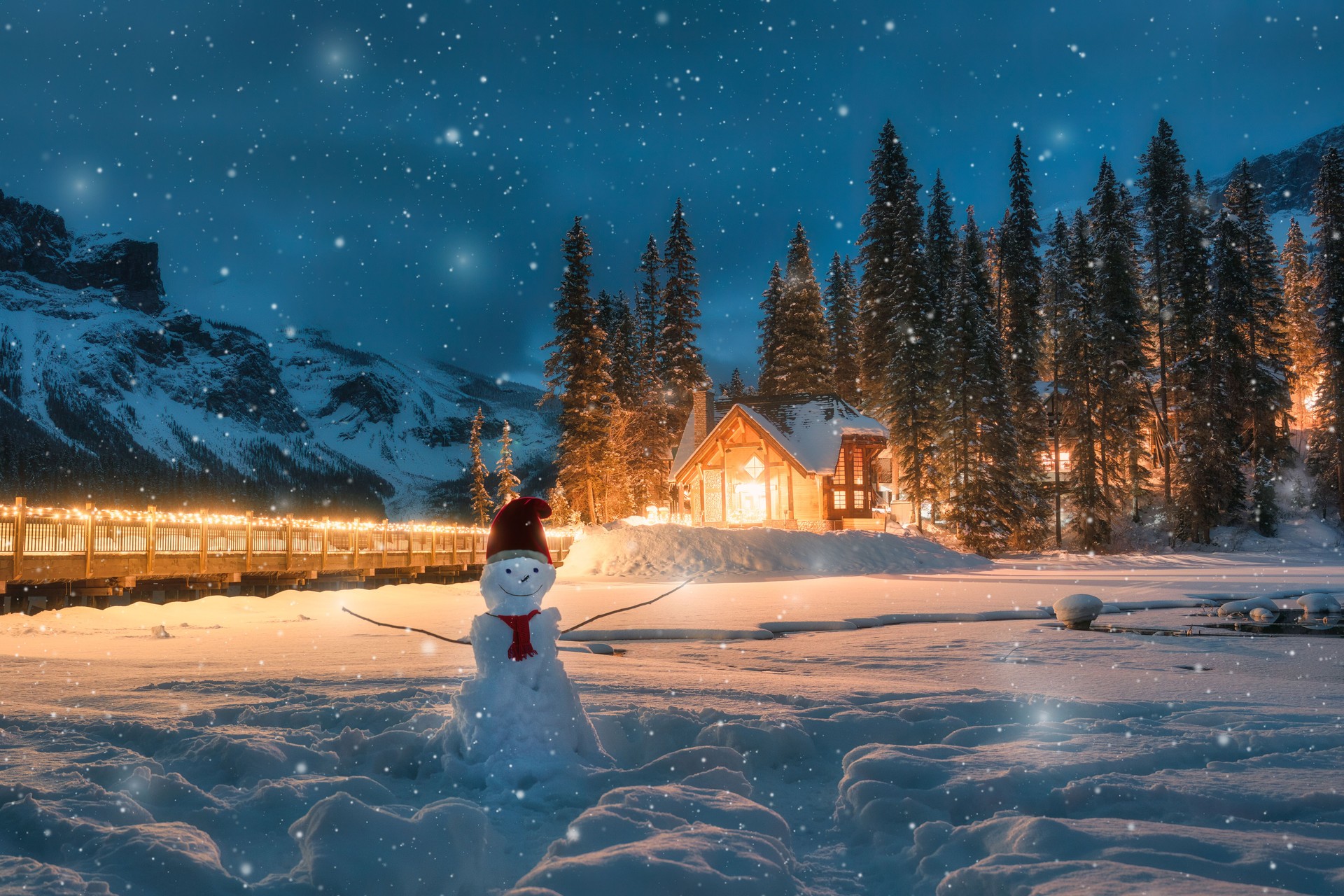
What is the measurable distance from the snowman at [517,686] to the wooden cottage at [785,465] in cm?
3077

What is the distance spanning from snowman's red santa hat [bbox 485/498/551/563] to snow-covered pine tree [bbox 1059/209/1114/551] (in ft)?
119

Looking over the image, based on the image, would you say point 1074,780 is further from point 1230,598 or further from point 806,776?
point 1230,598

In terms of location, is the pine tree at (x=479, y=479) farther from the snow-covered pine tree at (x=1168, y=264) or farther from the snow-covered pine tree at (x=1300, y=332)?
the snow-covered pine tree at (x=1300, y=332)

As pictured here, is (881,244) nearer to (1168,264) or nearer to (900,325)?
(900,325)

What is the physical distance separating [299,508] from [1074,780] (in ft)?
616

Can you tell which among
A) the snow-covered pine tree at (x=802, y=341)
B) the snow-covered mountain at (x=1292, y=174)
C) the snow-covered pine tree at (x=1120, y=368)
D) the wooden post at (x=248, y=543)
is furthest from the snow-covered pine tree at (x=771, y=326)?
the snow-covered mountain at (x=1292, y=174)

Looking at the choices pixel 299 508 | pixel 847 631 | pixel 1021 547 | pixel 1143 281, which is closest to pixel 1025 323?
pixel 1143 281

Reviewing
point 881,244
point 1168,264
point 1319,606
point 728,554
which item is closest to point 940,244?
point 881,244

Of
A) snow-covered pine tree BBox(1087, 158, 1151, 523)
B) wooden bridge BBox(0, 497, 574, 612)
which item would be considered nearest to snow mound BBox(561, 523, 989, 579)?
wooden bridge BBox(0, 497, 574, 612)

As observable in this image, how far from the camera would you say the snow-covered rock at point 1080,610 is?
1059 cm

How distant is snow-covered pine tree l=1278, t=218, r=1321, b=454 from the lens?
A: 43.3 meters

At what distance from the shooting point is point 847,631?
1060 cm

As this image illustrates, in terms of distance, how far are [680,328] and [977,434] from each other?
23.0m

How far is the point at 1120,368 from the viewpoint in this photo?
3703cm
